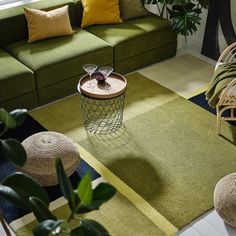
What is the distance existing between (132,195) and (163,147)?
0.57m

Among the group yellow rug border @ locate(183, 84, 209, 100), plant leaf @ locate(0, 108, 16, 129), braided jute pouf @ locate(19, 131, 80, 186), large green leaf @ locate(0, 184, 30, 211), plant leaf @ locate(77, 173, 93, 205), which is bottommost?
yellow rug border @ locate(183, 84, 209, 100)

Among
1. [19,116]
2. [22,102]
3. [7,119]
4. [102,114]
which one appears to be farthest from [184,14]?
[7,119]

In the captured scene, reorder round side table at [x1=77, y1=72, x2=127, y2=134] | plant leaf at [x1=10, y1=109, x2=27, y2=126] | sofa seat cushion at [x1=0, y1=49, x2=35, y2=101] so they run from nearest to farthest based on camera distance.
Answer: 1. plant leaf at [x1=10, y1=109, x2=27, y2=126]
2. round side table at [x1=77, y1=72, x2=127, y2=134]
3. sofa seat cushion at [x1=0, y1=49, x2=35, y2=101]

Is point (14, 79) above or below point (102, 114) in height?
above

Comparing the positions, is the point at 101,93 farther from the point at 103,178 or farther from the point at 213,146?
the point at 213,146

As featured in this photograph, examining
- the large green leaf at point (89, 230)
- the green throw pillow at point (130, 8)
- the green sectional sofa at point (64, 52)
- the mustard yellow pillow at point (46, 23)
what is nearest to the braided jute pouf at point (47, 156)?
the green sectional sofa at point (64, 52)

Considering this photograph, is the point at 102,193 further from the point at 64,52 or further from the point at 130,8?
the point at 130,8

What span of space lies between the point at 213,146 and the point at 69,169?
1178 millimetres

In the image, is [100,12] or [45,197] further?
[100,12]

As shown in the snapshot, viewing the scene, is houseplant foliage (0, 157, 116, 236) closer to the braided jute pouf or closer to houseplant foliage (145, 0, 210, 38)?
the braided jute pouf

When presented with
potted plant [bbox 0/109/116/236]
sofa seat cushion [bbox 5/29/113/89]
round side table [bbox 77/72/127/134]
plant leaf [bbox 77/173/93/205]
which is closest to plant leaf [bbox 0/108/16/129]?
potted plant [bbox 0/109/116/236]

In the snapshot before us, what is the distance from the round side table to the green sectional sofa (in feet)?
1.23

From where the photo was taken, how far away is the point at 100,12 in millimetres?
4148

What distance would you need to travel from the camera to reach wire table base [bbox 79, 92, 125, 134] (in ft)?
11.3
